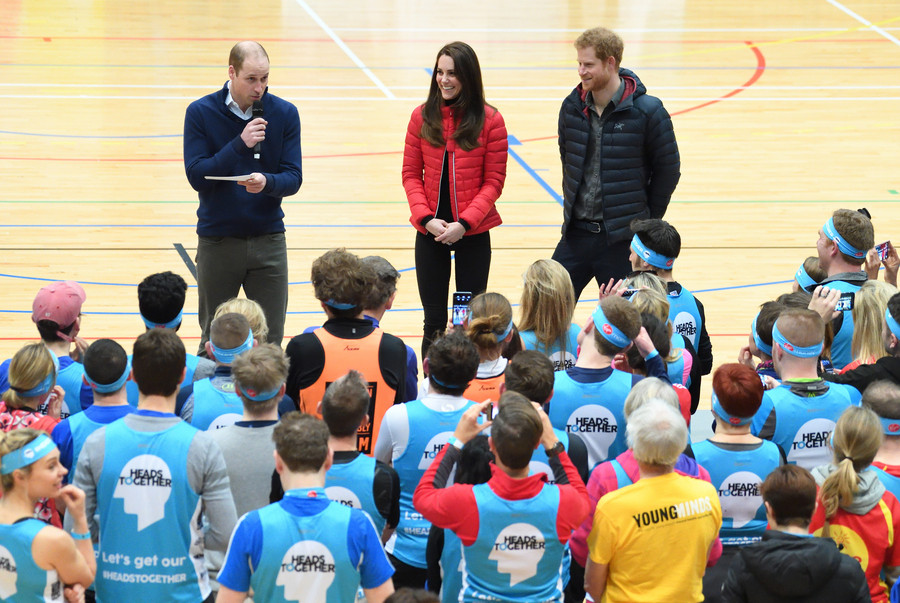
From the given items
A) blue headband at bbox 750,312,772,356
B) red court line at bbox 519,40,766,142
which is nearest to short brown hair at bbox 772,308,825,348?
blue headband at bbox 750,312,772,356

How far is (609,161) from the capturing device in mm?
6680

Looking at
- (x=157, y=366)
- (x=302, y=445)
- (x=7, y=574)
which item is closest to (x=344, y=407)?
(x=302, y=445)

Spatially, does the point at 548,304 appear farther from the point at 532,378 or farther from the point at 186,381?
Result: the point at 186,381

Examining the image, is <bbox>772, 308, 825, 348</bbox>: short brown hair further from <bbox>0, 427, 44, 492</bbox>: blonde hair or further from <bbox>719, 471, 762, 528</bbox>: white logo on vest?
<bbox>0, 427, 44, 492</bbox>: blonde hair

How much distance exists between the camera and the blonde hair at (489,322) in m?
4.63

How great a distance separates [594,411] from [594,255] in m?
2.50

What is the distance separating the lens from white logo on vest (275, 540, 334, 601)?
336 cm

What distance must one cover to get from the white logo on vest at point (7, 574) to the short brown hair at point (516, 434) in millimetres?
1496

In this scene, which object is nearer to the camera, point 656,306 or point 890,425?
point 890,425

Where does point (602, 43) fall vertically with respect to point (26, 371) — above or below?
above

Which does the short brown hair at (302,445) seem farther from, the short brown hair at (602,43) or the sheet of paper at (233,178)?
the short brown hair at (602,43)

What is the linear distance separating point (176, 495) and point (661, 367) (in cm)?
208

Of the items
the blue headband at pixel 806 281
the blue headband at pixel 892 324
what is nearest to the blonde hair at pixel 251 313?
the blue headband at pixel 892 324

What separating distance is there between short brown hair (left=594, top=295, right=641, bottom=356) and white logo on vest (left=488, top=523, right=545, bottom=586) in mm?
1136
